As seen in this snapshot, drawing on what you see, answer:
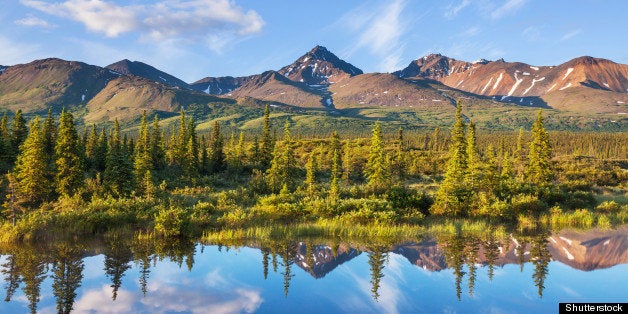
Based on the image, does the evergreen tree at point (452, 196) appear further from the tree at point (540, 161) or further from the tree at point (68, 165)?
the tree at point (68, 165)

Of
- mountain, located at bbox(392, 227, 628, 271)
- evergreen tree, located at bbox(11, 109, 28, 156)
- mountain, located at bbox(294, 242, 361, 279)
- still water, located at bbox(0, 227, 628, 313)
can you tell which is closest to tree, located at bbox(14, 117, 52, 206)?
still water, located at bbox(0, 227, 628, 313)

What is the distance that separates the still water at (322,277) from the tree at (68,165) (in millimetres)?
19816

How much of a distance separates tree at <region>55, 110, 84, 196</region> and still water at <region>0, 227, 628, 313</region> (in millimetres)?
19816

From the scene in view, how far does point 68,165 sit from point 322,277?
35.5 meters

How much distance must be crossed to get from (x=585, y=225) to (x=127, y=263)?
110 ft

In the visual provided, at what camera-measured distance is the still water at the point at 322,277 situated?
54.5ft

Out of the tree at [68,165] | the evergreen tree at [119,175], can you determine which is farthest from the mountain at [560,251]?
the tree at [68,165]

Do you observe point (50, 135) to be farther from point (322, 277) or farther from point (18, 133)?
point (322, 277)

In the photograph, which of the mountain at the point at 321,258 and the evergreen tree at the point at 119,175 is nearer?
the mountain at the point at 321,258

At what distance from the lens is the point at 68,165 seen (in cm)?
4391

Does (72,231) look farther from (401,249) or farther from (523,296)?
(523,296)

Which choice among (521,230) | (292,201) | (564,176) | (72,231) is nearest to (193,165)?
(292,201)

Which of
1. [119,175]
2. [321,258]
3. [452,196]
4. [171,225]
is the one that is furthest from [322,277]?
[119,175]

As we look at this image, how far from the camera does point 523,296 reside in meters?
17.7
